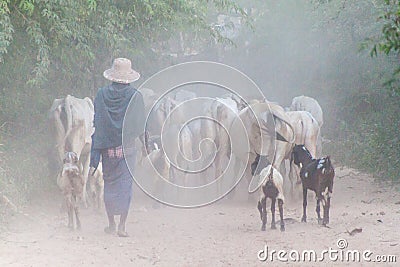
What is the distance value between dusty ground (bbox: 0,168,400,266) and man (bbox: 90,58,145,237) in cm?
42

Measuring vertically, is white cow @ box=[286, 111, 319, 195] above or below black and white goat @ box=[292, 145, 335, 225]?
above

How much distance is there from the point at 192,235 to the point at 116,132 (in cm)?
154

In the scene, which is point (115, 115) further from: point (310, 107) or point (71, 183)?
point (310, 107)

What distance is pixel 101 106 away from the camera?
867 cm

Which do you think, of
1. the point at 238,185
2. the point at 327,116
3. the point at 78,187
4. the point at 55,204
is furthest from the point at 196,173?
the point at 327,116

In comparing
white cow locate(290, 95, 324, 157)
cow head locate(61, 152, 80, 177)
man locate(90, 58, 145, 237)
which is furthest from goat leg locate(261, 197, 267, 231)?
white cow locate(290, 95, 324, 157)

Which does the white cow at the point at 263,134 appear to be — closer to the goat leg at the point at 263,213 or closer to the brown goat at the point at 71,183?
the goat leg at the point at 263,213

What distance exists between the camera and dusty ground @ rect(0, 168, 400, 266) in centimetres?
741

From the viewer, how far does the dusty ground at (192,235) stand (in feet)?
24.3

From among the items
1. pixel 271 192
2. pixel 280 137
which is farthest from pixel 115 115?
pixel 280 137

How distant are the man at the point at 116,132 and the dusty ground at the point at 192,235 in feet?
1.37

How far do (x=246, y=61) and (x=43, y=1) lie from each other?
1380 centimetres

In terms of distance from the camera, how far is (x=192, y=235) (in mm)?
8820

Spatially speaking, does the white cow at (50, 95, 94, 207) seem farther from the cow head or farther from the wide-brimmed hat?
the wide-brimmed hat
